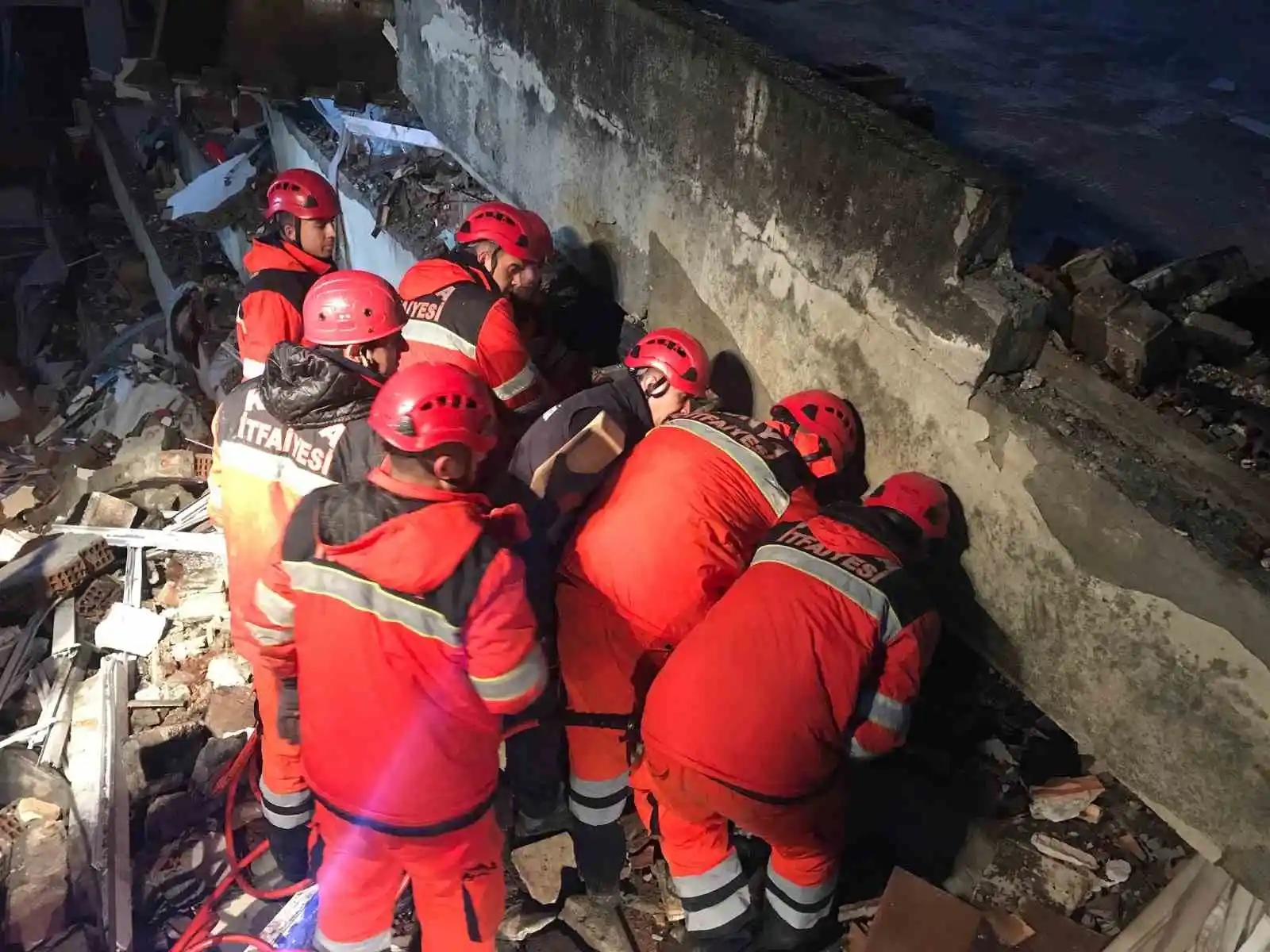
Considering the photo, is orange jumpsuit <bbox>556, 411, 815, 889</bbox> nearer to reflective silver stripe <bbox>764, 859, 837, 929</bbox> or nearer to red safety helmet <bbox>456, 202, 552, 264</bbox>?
reflective silver stripe <bbox>764, 859, 837, 929</bbox>

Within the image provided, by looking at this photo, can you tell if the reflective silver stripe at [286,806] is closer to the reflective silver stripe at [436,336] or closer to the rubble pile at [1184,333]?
the reflective silver stripe at [436,336]

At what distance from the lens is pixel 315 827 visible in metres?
2.98

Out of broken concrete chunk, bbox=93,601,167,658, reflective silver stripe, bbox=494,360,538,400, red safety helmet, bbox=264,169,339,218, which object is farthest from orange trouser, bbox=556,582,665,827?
red safety helmet, bbox=264,169,339,218

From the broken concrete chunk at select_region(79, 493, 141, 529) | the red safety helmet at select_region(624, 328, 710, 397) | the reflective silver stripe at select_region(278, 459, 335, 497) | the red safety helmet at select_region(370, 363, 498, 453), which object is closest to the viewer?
the red safety helmet at select_region(370, 363, 498, 453)

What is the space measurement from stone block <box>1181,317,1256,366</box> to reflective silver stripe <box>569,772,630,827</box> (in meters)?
2.48

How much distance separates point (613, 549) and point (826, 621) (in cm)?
83

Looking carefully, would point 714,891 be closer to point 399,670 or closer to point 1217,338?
point 399,670

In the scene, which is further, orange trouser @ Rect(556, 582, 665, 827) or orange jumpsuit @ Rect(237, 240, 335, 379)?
orange jumpsuit @ Rect(237, 240, 335, 379)

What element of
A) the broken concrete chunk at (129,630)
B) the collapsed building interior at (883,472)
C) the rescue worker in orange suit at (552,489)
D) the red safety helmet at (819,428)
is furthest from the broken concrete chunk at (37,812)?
the red safety helmet at (819,428)

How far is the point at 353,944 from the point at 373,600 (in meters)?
1.29

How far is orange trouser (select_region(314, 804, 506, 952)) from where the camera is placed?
2783mm

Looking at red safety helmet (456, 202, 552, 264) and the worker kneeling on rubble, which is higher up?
red safety helmet (456, 202, 552, 264)

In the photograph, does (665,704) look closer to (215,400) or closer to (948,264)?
(948,264)

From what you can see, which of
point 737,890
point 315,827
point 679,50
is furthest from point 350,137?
point 737,890
